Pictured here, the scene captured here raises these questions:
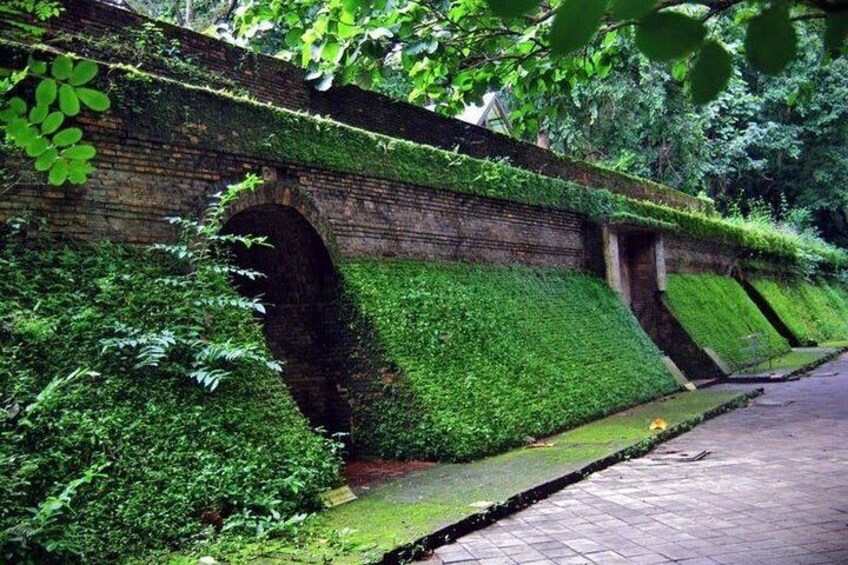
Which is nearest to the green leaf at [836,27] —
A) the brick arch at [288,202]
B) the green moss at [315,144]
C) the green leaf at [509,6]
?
the green leaf at [509,6]

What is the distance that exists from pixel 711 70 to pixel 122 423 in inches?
139

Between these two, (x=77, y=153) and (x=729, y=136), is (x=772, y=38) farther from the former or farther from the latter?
(x=729, y=136)

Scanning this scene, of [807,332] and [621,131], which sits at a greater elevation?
[621,131]

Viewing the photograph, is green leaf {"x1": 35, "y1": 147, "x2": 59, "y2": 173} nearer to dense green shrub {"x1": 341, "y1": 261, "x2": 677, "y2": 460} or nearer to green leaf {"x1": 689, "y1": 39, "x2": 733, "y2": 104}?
green leaf {"x1": 689, "y1": 39, "x2": 733, "y2": 104}

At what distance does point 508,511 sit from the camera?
15.0 ft

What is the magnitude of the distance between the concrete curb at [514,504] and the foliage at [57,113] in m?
2.37

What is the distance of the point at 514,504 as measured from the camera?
15.2 feet

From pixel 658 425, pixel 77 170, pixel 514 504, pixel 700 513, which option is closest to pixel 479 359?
pixel 658 425

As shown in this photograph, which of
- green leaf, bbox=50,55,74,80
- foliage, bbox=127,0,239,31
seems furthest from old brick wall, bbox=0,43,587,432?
foliage, bbox=127,0,239,31

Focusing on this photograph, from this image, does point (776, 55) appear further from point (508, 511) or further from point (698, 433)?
point (698, 433)

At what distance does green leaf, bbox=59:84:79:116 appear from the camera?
1.63 meters

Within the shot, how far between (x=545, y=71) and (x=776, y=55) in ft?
12.3

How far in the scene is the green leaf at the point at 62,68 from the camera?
1605 millimetres

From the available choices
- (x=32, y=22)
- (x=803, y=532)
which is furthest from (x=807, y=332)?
(x=32, y=22)
